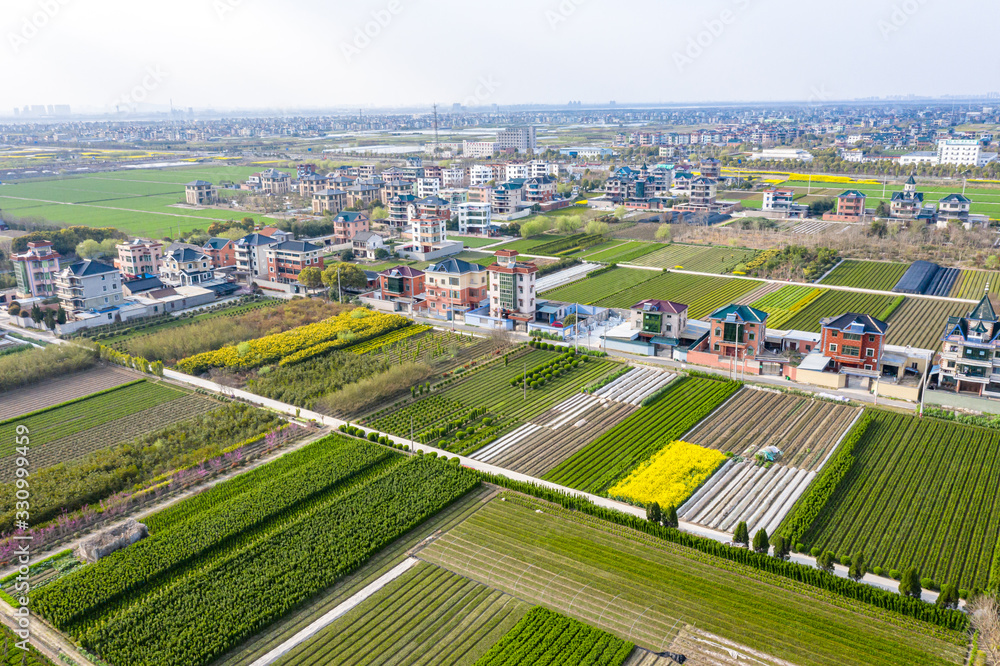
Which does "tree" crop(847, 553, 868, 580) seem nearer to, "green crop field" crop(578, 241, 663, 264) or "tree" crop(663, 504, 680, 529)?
"tree" crop(663, 504, 680, 529)

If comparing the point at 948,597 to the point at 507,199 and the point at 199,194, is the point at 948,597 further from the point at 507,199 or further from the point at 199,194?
the point at 199,194

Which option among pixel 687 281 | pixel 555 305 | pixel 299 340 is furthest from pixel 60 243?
pixel 687 281

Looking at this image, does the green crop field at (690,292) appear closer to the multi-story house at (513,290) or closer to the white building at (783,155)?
the multi-story house at (513,290)

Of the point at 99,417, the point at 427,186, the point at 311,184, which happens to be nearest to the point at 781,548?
the point at 99,417

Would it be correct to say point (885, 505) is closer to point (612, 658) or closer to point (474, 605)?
point (612, 658)

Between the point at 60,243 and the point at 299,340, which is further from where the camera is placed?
the point at 60,243

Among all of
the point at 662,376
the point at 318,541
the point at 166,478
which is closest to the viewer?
the point at 318,541

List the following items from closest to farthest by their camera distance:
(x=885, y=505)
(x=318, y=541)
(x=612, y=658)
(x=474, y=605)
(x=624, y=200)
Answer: (x=612, y=658), (x=474, y=605), (x=318, y=541), (x=885, y=505), (x=624, y=200)

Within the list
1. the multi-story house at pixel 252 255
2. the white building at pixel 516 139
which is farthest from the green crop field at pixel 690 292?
the white building at pixel 516 139
